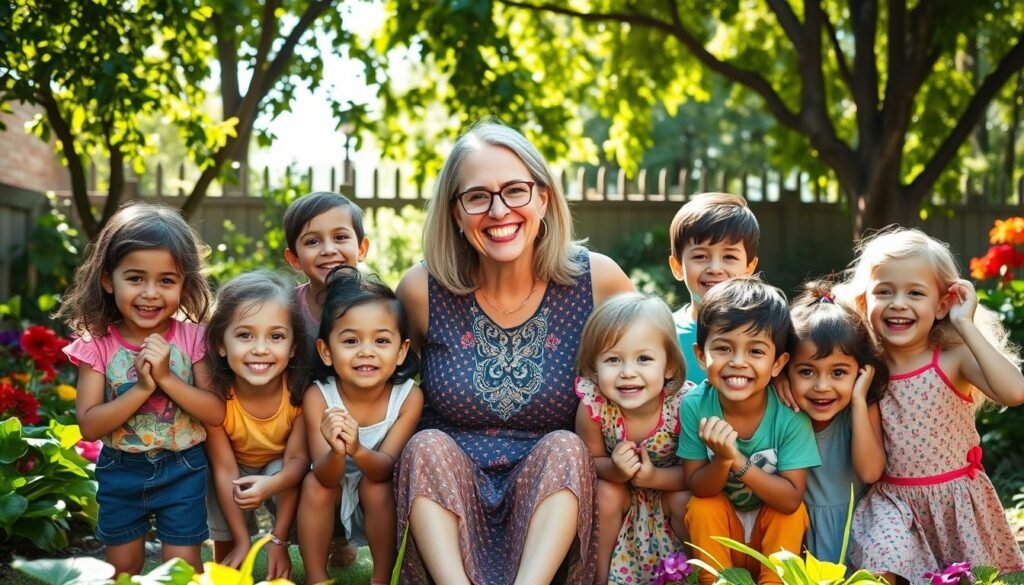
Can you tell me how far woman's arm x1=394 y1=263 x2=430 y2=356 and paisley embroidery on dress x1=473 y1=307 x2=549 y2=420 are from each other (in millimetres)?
180

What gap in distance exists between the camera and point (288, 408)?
340 centimetres

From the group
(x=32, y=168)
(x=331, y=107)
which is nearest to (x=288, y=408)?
(x=331, y=107)

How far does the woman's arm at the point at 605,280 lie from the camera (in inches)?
139

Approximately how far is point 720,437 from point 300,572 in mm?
1623

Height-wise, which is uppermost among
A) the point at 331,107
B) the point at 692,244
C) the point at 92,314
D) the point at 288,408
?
the point at 331,107

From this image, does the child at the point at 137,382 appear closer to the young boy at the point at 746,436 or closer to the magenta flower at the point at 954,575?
the young boy at the point at 746,436

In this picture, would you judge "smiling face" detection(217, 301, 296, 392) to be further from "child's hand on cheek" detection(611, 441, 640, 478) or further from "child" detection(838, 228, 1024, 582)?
"child" detection(838, 228, 1024, 582)

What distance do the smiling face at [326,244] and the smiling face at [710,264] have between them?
1.22 metres

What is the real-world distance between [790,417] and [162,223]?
1.94m

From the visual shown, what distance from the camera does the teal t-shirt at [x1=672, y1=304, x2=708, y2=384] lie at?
373cm

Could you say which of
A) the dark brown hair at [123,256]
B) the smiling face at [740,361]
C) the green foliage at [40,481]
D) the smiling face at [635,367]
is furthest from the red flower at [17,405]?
the smiling face at [740,361]

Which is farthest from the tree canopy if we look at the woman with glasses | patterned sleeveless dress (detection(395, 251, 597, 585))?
patterned sleeveless dress (detection(395, 251, 597, 585))

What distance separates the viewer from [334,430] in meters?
3.01

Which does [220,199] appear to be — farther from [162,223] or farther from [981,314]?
[981,314]
